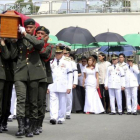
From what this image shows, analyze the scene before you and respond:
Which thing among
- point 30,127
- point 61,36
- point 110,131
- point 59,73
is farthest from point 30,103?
point 61,36

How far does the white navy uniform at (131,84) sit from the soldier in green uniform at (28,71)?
7819mm

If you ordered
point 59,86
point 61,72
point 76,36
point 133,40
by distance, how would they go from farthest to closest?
point 133,40 → point 76,36 → point 61,72 → point 59,86

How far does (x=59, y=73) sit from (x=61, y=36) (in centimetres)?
641

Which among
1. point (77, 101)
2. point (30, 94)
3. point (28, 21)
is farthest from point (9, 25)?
point (77, 101)

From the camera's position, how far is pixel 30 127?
9617 mm

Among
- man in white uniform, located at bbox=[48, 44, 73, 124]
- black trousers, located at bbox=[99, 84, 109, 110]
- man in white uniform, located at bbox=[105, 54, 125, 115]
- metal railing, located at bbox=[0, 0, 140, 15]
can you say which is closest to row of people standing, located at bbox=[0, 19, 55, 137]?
man in white uniform, located at bbox=[48, 44, 73, 124]

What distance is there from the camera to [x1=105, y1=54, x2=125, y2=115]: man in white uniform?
1686 cm

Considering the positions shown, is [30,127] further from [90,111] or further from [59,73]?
[90,111]

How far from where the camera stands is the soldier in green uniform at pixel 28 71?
928 centimetres

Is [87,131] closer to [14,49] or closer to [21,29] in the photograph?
[14,49]

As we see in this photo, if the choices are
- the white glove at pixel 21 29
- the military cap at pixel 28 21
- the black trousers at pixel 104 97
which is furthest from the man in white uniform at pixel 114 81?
the white glove at pixel 21 29

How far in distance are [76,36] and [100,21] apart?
14611 mm

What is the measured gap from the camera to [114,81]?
1686cm

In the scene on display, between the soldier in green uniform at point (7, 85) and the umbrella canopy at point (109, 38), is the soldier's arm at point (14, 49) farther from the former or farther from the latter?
the umbrella canopy at point (109, 38)
